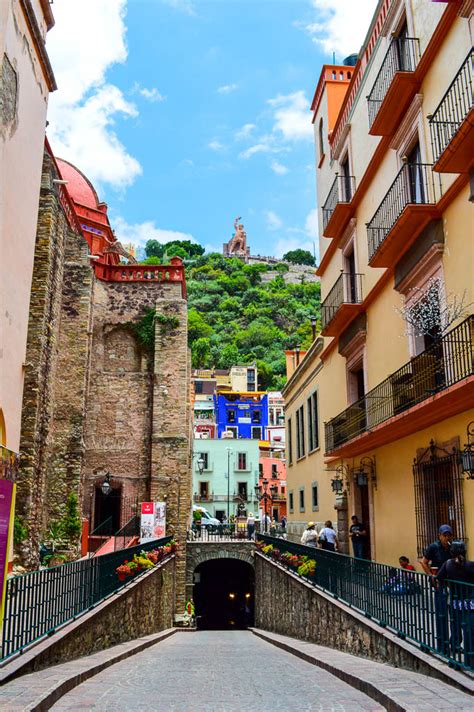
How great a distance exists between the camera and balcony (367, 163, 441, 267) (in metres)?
11.1

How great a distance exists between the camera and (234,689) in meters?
7.00

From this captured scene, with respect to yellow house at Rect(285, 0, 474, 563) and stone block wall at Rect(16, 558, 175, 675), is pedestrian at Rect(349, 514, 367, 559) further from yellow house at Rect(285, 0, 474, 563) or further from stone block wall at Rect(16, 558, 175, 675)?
stone block wall at Rect(16, 558, 175, 675)

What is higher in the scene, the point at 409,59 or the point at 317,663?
the point at 409,59

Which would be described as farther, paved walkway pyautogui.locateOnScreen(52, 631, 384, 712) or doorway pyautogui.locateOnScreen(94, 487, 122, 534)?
doorway pyautogui.locateOnScreen(94, 487, 122, 534)

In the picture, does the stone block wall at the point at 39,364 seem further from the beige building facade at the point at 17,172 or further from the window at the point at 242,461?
the window at the point at 242,461

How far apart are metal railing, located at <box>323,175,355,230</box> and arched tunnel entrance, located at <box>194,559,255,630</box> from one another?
25357 millimetres

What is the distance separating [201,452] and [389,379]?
45.5 m

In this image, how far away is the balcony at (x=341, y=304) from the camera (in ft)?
52.1

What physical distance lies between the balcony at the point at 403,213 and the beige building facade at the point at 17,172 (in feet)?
22.9

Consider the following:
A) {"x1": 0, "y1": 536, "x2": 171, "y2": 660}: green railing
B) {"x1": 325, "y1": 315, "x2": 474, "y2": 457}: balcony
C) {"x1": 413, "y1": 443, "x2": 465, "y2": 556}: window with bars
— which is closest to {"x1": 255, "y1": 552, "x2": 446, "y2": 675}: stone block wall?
{"x1": 413, "y1": 443, "x2": 465, "y2": 556}: window with bars

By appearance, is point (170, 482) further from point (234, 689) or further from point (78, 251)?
point (234, 689)

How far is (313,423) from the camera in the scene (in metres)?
22.4


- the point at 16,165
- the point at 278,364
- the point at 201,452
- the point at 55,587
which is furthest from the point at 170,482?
the point at 278,364

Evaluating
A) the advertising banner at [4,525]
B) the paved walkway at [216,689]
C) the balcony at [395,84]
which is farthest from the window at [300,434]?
the advertising banner at [4,525]
